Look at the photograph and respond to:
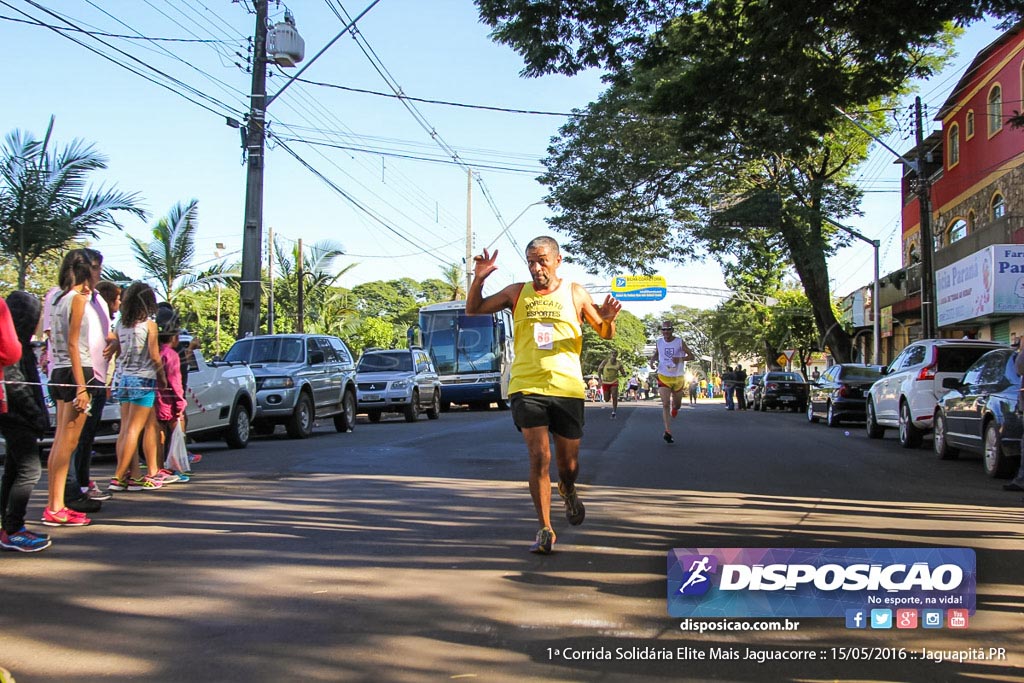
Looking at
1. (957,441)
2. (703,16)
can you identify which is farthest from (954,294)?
(703,16)

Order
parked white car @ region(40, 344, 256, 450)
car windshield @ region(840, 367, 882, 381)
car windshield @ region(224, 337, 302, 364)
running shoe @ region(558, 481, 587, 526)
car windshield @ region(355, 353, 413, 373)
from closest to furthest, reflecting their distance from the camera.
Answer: running shoe @ region(558, 481, 587, 526) → parked white car @ region(40, 344, 256, 450) → car windshield @ region(224, 337, 302, 364) → car windshield @ region(840, 367, 882, 381) → car windshield @ region(355, 353, 413, 373)

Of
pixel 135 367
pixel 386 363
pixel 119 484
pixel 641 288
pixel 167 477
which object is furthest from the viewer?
pixel 641 288

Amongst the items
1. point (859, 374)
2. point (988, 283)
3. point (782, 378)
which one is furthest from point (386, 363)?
point (782, 378)

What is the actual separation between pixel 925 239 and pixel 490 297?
17.4 metres

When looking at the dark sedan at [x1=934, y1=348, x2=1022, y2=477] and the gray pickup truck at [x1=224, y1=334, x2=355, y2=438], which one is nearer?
the dark sedan at [x1=934, y1=348, x2=1022, y2=477]

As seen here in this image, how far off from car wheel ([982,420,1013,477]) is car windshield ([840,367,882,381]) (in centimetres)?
1104

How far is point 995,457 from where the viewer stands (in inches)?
425

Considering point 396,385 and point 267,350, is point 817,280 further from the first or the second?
point 267,350

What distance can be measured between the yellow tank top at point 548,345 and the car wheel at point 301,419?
1072 centimetres

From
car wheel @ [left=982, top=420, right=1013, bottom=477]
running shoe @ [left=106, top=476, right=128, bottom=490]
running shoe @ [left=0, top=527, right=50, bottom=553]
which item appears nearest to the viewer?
running shoe @ [left=0, top=527, right=50, bottom=553]

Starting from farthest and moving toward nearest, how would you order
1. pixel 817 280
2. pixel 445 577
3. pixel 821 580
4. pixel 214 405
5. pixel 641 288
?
pixel 641 288, pixel 817 280, pixel 214 405, pixel 445 577, pixel 821 580

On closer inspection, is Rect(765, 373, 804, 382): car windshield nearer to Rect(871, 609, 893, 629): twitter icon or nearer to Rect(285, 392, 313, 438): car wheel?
Rect(285, 392, 313, 438): car wheel

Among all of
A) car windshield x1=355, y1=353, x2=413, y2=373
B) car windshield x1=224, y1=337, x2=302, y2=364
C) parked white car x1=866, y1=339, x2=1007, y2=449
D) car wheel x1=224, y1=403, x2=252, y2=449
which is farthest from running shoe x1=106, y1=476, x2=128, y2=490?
car windshield x1=355, y1=353, x2=413, y2=373

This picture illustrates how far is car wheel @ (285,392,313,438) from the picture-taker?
16.1 meters
